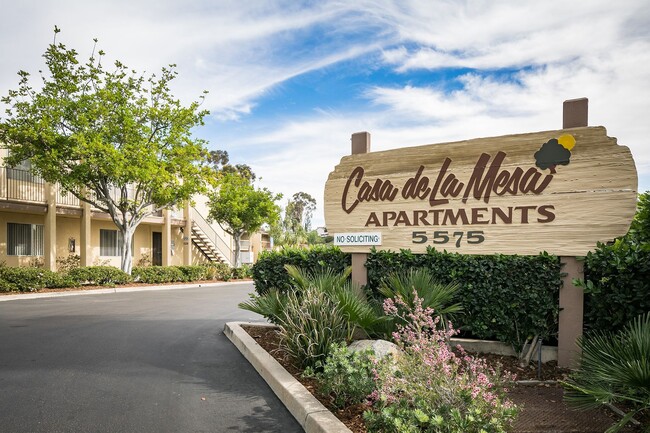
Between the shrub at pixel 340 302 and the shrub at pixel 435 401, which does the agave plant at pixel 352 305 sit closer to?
the shrub at pixel 340 302

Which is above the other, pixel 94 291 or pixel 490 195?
pixel 490 195

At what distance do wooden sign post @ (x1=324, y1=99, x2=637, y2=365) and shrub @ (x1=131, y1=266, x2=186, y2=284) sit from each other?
18798 mm

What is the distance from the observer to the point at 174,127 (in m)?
22.5

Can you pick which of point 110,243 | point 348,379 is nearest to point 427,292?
point 348,379

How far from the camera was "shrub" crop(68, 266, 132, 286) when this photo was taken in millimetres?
20469

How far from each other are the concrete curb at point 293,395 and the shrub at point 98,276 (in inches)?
642

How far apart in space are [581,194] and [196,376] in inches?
222

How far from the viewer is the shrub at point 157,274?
942 inches

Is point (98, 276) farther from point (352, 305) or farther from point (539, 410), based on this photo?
point (539, 410)

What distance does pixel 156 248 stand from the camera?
30.9 m

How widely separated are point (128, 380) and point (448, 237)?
4.87 meters

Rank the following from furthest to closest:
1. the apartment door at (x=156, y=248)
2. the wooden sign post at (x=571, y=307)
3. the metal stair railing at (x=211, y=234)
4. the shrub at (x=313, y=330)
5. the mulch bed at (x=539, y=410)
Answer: the metal stair railing at (x=211, y=234) < the apartment door at (x=156, y=248) < the wooden sign post at (x=571, y=307) < the shrub at (x=313, y=330) < the mulch bed at (x=539, y=410)

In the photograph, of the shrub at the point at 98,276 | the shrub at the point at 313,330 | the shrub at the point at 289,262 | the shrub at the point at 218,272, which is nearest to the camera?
the shrub at the point at 313,330

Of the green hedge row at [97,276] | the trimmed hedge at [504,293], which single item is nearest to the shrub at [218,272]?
the green hedge row at [97,276]
